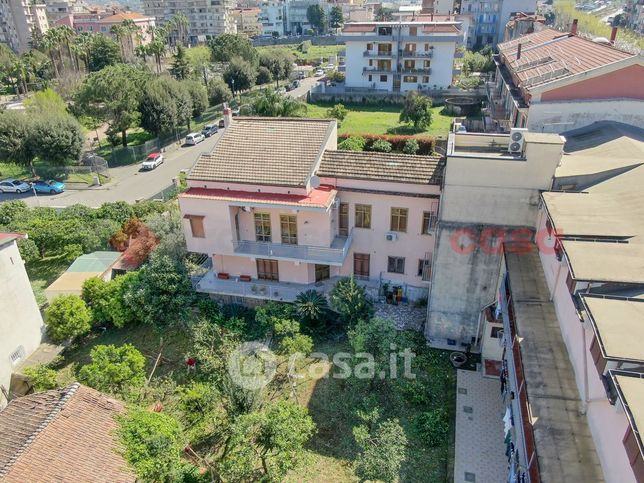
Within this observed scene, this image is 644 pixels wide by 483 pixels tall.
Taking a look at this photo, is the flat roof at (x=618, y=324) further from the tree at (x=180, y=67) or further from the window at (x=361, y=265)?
the tree at (x=180, y=67)

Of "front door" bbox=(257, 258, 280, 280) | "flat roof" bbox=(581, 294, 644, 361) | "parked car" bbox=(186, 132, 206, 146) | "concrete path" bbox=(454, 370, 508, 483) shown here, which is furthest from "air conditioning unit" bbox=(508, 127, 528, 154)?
"parked car" bbox=(186, 132, 206, 146)

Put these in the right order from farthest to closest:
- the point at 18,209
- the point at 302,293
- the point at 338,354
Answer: the point at 18,209, the point at 302,293, the point at 338,354

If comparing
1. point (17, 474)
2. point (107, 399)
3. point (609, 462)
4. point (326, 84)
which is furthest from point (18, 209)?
point (326, 84)

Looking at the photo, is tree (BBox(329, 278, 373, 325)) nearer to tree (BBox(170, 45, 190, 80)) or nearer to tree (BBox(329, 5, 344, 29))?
tree (BBox(170, 45, 190, 80))

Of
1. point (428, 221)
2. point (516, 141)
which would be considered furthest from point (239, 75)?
point (516, 141)

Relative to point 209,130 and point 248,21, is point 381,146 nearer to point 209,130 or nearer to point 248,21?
point 209,130

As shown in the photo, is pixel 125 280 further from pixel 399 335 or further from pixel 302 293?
pixel 399 335
